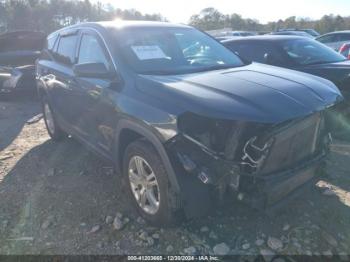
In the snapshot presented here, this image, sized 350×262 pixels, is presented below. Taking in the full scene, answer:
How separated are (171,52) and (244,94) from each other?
1.33 metres

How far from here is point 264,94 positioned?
2779 millimetres

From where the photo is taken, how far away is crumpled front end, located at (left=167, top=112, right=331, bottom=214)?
2.63m

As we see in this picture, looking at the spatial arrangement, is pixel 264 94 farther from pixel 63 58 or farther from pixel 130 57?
pixel 63 58

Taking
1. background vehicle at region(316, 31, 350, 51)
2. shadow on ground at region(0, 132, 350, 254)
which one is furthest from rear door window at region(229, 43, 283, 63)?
background vehicle at region(316, 31, 350, 51)

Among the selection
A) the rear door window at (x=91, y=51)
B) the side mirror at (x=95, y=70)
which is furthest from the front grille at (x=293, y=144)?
the rear door window at (x=91, y=51)

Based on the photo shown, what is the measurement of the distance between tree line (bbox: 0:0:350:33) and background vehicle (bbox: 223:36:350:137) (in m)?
25.7

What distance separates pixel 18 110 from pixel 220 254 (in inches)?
267

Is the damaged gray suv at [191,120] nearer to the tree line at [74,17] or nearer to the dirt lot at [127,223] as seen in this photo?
the dirt lot at [127,223]

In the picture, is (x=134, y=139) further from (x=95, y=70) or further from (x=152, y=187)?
(x=95, y=70)

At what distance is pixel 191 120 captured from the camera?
273cm

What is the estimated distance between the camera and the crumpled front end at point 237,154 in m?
2.63

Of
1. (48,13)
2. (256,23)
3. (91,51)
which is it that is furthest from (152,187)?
(256,23)

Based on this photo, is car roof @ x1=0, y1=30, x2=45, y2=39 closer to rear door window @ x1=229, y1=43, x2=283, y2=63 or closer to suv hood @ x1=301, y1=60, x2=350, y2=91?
rear door window @ x1=229, y1=43, x2=283, y2=63

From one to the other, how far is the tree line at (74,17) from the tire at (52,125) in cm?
2726
